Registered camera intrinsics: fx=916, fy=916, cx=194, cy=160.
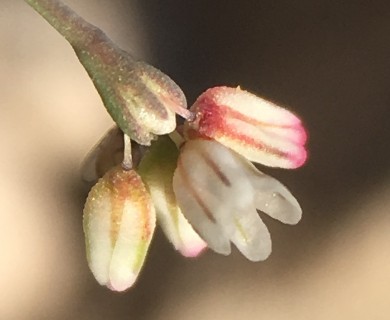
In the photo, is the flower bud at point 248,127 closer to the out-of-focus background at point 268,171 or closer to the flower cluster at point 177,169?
the flower cluster at point 177,169

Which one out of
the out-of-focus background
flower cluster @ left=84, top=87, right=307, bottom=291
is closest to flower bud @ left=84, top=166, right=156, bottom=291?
flower cluster @ left=84, top=87, right=307, bottom=291

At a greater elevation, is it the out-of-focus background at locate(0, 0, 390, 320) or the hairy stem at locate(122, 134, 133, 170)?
the out-of-focus background at locate(0, 0, 390, 320)

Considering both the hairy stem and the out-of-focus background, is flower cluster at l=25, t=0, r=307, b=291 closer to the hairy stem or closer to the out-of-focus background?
the hairy stem

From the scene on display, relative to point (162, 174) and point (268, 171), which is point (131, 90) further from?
point (268, 171)

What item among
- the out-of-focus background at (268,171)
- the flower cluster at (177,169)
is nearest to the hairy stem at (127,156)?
the flower cluster at (177,169)

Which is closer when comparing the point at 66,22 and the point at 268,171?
the point at 66,22

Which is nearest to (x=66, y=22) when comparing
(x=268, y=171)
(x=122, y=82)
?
(x=122, y=82)
